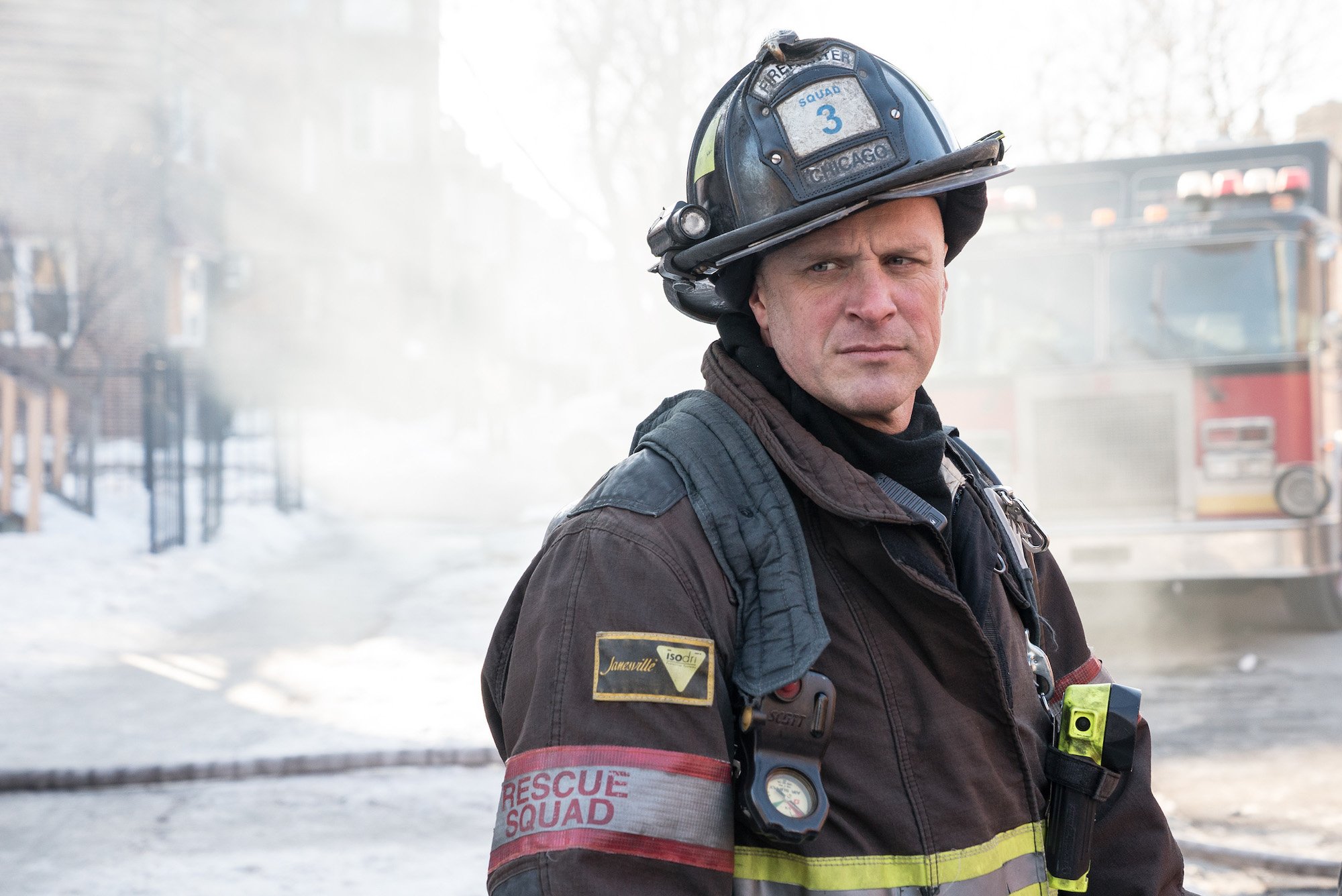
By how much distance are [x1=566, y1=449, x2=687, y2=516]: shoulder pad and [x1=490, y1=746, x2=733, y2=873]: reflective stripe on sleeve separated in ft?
1.04

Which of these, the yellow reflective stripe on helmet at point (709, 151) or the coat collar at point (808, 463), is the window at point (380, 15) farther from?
the coat collar at point (808, 463)

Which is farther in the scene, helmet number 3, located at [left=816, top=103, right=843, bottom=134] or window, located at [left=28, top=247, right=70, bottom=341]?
window, located at [left=28, top=247, right=70, bottom=341]

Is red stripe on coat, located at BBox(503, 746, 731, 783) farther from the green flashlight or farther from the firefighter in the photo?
the green flashlight

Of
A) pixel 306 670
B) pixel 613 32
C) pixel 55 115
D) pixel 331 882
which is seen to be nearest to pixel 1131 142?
pixel 613 32

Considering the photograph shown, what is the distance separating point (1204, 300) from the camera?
8172 millimetres

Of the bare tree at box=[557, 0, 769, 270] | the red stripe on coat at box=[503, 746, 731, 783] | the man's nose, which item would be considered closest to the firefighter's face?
the man's nose

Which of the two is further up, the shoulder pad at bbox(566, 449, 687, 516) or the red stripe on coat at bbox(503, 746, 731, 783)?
the shoulder pad at bbox(566, 449, 687, 516)

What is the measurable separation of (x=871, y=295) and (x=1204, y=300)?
284 inches

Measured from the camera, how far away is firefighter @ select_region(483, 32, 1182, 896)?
143 cm

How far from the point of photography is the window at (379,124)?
29484mm

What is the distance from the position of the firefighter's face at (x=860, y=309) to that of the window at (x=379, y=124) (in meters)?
29.3

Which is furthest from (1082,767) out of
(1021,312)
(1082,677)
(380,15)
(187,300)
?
(380,15)

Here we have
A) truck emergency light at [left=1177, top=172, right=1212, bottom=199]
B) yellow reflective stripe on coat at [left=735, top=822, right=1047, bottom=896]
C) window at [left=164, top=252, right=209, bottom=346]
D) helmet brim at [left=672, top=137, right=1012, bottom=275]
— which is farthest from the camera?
window at [left=164, top=252, right=209, bottom=346]

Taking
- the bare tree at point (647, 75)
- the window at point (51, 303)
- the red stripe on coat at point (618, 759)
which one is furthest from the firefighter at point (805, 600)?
the bare tree at point (647, 75)
